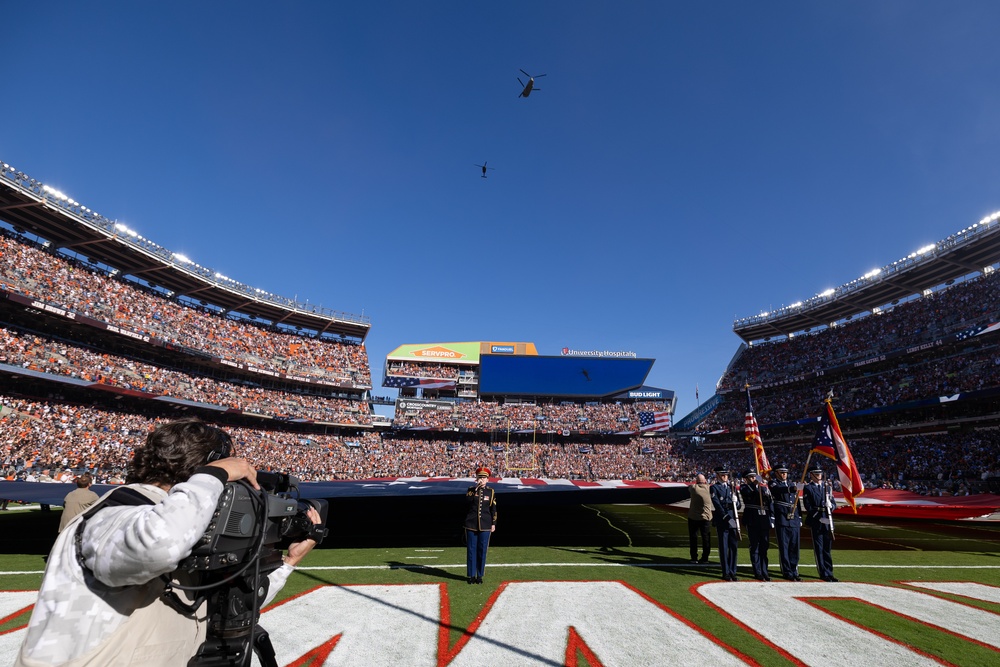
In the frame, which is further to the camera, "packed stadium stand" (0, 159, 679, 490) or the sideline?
"packed stadium stand" (0, 159, 679, 490)

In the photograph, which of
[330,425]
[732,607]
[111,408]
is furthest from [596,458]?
[732,607]

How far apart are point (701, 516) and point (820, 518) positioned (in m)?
1.98

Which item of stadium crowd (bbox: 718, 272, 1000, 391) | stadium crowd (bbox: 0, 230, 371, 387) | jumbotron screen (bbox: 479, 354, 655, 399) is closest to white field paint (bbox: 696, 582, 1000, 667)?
stadium crowd (bbox: 718, 272, 1000, 391)

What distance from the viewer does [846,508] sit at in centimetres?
2047

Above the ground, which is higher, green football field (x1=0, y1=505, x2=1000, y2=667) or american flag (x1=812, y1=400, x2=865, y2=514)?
american flag (x1=812, y1=400, x2=865, y2=514)

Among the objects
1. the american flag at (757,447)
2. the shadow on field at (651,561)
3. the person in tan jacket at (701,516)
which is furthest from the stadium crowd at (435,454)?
the person in tan jacket at (701,516)

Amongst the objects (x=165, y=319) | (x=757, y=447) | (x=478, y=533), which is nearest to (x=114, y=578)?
(x=478, y=533)

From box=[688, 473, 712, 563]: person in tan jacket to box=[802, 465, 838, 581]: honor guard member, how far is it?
1.67 m

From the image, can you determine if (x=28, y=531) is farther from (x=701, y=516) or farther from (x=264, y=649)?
(x=701, y=516)

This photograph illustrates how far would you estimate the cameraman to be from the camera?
1.50 m

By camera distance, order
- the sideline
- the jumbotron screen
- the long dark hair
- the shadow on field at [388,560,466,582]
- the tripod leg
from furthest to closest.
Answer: the jumbotron screen, the sideline, the shadow on field at [388,560,466,582], the tripod leg, the long dark hair

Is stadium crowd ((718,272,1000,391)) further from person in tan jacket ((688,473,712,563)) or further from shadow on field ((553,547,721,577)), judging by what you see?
shadow on field ((553,547,721,577))

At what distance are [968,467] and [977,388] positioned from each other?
18.4ft

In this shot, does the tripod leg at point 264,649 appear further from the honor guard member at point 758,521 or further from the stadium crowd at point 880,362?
the stadium crowd at point 880,362
